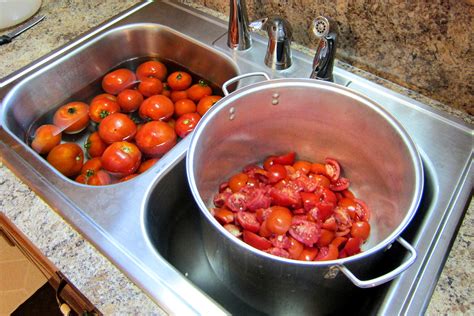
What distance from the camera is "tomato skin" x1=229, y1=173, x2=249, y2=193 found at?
82 cm

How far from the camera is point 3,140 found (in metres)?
0.83

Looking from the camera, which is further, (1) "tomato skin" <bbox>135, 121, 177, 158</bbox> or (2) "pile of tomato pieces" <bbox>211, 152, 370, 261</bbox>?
(1) "tomato skin" <bbox>135, 121, 177, 158</bbox>

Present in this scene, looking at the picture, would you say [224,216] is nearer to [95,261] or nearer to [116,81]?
[95,261]

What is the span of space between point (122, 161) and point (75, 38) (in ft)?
1.33

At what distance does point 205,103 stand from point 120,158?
0.25m

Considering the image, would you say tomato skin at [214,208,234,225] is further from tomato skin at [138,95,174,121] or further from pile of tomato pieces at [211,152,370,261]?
tomato skin at [138,95,174,121]

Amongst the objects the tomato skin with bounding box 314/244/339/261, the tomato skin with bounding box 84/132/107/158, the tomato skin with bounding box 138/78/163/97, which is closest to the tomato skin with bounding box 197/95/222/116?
the tomato skin with bounding box 138/78/163/97

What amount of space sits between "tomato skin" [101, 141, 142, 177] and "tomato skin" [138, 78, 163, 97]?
7.9 inches

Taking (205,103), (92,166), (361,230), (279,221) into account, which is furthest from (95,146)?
(361,230)

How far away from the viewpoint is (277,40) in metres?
0.88

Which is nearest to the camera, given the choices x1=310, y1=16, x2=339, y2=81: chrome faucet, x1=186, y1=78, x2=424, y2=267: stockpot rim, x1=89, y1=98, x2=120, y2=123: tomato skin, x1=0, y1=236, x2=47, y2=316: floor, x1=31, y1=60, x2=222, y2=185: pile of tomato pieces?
x1=186, y1=78, x2=424, y2=267: stockpot rim

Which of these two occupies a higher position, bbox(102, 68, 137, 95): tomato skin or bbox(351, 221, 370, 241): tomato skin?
bbox(351, 221, 370, 241): tomato skin

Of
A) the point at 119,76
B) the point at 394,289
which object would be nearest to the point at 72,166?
the point at 119,76

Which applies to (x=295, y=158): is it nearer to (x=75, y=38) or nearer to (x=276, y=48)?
(x=276, y=48)
